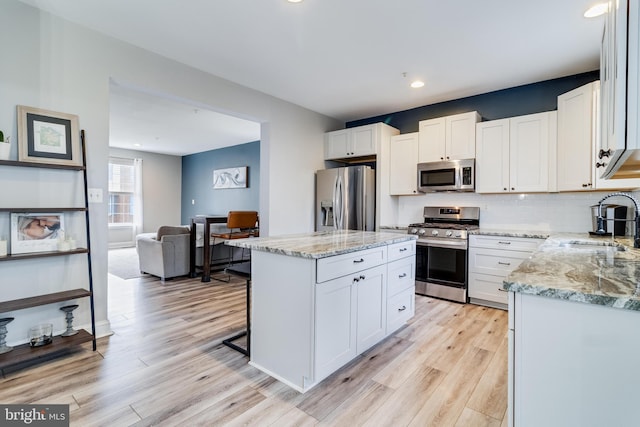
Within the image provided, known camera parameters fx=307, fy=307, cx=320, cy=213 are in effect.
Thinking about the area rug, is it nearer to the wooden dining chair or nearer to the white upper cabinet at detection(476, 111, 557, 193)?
the wooden dining chair

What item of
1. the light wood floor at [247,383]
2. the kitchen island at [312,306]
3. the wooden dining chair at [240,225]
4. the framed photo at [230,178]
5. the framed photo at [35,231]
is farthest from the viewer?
the framed photo at [230,178]

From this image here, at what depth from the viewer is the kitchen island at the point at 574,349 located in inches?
36.0

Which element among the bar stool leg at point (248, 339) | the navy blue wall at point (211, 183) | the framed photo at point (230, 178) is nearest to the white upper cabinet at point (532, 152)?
the bar stool leg at point (248, 339)

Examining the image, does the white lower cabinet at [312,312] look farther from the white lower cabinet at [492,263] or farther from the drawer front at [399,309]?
the white lower cabinet at [492,263]

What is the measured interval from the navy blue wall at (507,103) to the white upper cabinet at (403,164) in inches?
13.5

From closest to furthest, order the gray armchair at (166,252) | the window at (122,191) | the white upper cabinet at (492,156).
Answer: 1. the white upper cabinet at (492,156)
2. the gray armchair at (166,252)
3. the window at (122,191)

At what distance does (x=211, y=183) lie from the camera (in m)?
7.95

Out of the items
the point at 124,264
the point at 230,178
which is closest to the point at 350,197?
the point at 230,178

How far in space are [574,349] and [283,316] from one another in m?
1.47

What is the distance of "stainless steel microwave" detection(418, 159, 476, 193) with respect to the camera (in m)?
3.79

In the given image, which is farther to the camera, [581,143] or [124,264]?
[124,264]

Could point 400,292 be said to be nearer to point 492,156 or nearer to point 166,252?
point 492,156

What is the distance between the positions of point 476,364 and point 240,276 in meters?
3.72

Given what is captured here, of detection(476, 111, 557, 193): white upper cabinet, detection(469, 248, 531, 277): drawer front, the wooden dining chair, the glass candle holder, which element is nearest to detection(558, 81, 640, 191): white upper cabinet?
detection(476, 111, 557, 193): white upper cabinet
